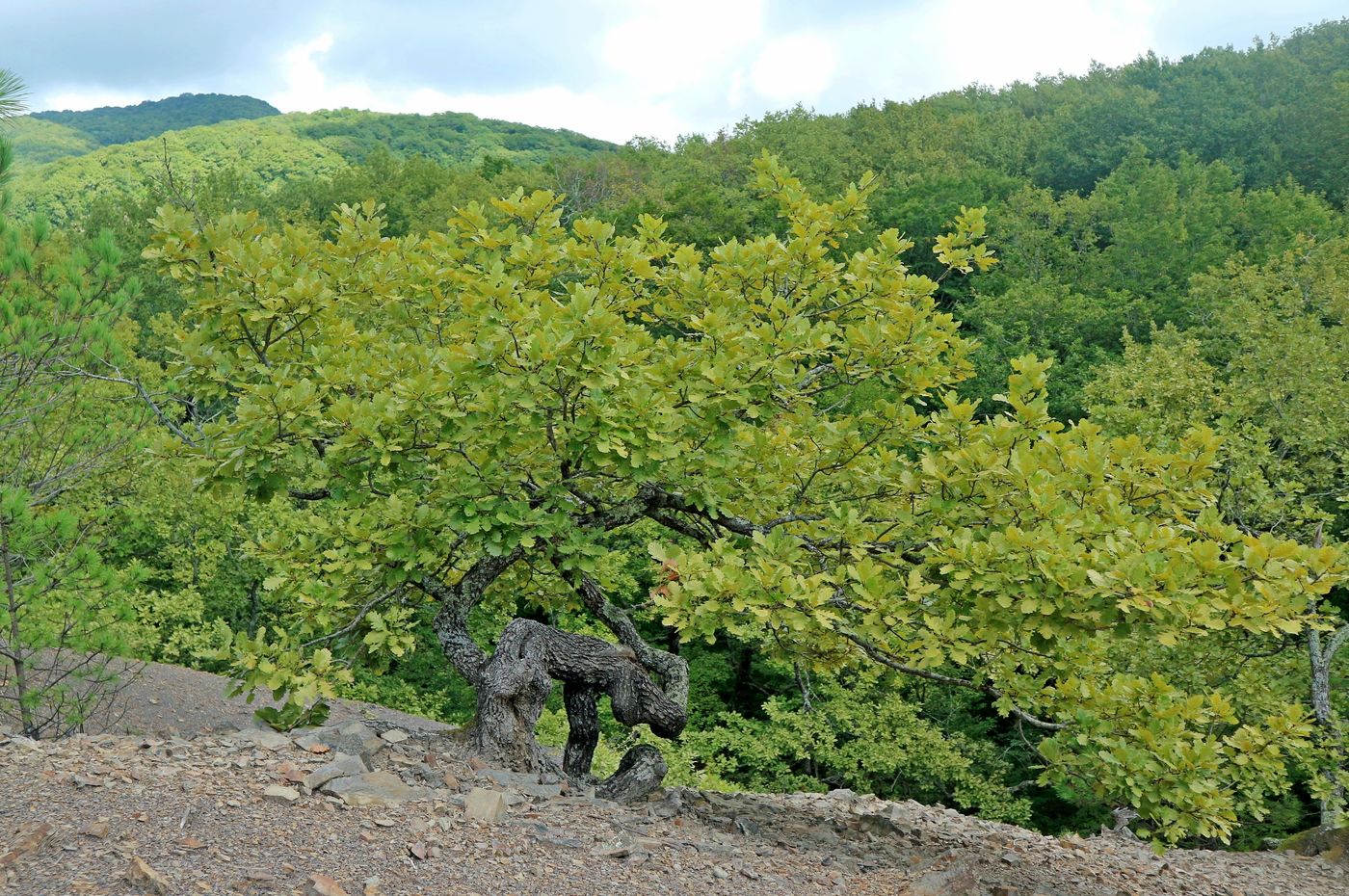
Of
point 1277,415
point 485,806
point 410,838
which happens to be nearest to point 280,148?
point 1277,415

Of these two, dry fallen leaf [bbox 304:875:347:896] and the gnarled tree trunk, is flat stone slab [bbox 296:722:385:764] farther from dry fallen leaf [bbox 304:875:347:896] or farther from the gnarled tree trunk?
dry fallen leaf [bbox 304:875:347:896]

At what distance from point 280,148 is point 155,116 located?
56698 millimetres

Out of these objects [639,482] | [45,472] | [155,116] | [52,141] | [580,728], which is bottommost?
[580,728]

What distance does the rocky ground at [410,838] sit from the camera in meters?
4.72

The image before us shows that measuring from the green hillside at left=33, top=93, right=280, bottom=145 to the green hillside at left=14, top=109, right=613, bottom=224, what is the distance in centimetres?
653

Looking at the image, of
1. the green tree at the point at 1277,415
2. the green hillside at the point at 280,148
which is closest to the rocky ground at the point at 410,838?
the green tree at the point at 1277,415

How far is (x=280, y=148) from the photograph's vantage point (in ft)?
232

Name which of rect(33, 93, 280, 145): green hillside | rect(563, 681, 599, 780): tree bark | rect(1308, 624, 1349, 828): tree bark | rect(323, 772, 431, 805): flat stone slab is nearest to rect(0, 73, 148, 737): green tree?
rect(323, 772, 431, 805): flat stone slab

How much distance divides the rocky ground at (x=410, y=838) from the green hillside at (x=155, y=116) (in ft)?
346

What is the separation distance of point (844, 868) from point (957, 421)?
2.93 m

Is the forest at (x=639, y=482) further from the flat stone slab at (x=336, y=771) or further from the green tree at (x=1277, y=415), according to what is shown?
the green tree at (x=1277, y=415)

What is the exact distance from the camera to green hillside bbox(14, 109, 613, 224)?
53844 millimetres

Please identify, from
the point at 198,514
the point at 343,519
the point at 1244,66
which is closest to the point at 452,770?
the point at 343,519

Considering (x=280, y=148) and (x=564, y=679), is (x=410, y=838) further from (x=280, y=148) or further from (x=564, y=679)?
(x=280, y=148)
